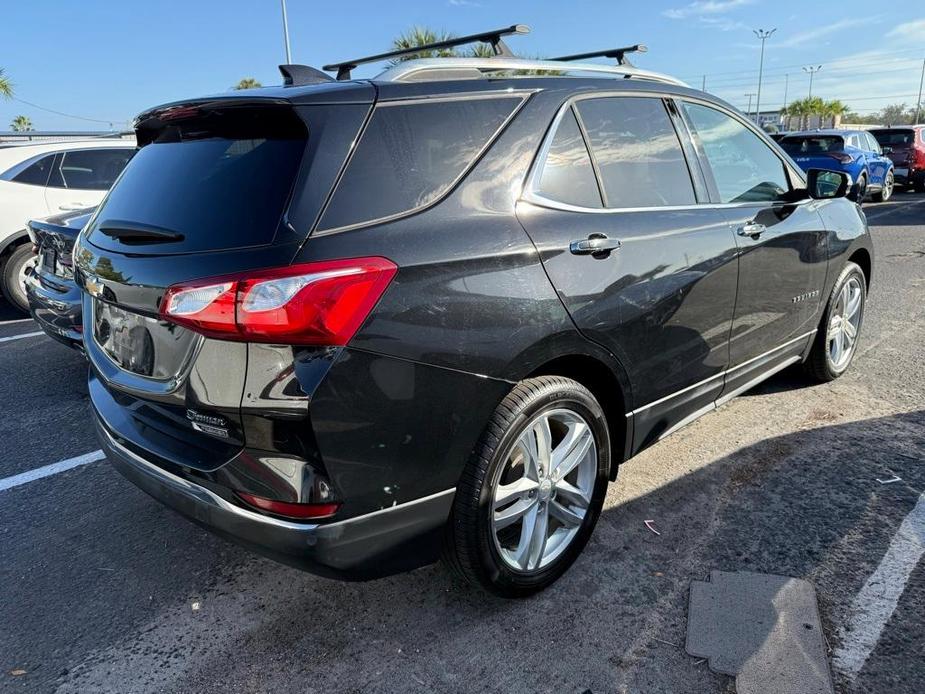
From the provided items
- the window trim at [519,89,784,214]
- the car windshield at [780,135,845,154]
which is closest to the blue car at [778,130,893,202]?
the car windshield at [780,135,845,154]

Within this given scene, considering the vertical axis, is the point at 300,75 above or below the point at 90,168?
above

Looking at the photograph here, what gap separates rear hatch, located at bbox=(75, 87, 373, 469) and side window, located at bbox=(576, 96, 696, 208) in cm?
103

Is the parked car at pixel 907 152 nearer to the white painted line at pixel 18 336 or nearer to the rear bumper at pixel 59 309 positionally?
the white painted line at pixel 18 336

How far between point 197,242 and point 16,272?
6.71 metres

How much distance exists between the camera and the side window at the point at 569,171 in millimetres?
2459

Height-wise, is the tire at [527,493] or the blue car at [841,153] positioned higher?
the blue car at [841,153]

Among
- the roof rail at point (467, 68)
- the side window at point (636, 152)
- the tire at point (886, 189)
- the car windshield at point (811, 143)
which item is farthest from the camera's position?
the tire at point (886, 189)

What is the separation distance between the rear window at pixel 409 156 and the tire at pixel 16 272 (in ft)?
22.5

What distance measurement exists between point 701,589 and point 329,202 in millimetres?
1924

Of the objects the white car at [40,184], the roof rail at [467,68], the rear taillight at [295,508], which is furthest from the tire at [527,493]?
the white car at [40,184]

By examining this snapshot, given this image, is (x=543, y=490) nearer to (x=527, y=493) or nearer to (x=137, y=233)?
(x=527, y=493)

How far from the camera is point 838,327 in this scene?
4.52 m

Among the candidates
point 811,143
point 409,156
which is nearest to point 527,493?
point 409,156

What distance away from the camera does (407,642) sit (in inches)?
92.3
